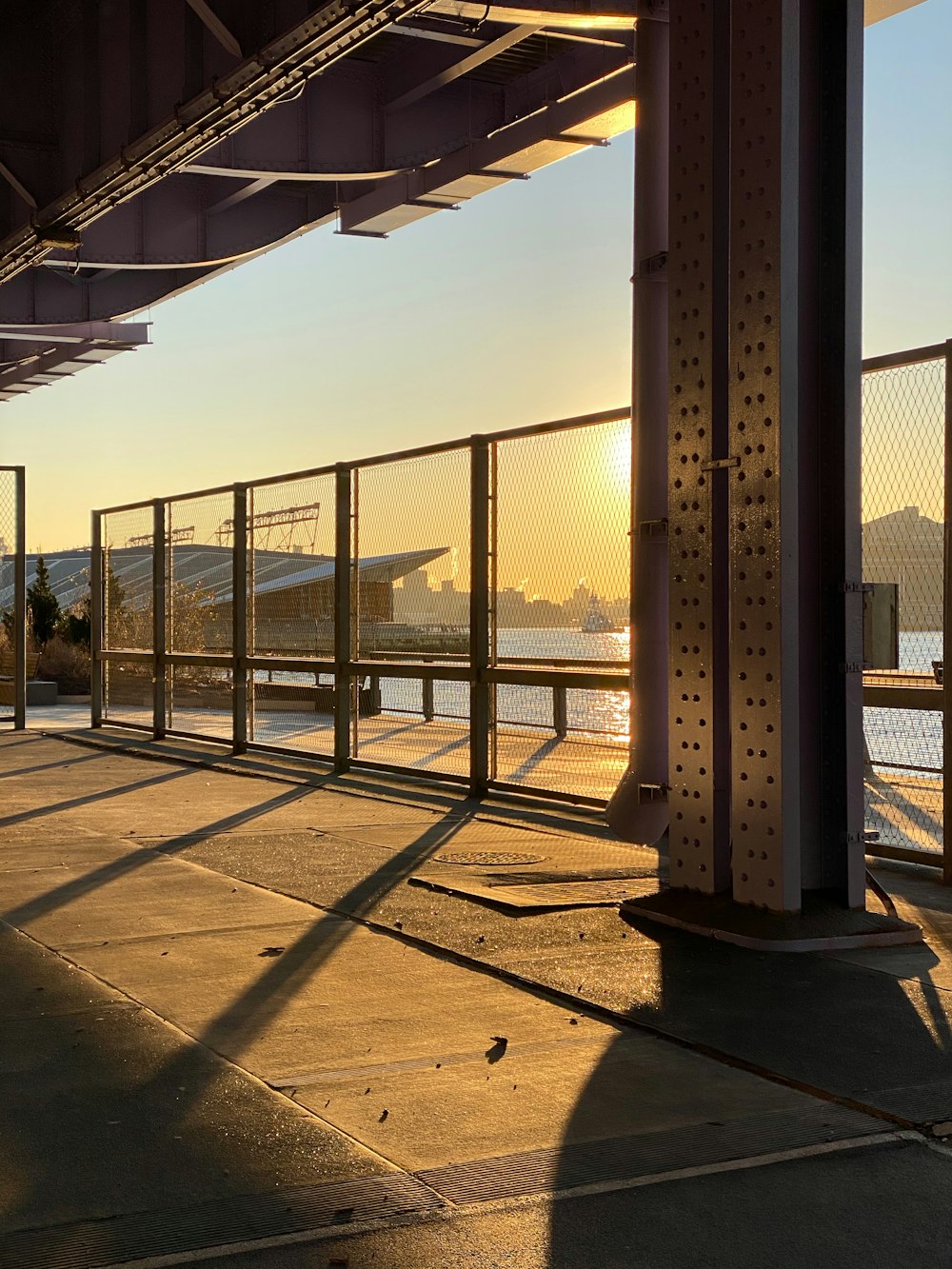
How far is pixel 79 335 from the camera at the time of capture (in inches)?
906

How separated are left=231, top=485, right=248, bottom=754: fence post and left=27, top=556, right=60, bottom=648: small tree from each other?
19.6m

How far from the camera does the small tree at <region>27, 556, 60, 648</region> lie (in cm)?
3591

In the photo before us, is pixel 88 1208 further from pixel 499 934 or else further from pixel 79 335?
pixel 79 335

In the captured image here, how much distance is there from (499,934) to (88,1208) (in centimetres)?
348

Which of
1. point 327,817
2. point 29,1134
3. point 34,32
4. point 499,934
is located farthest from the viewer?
point 34,32

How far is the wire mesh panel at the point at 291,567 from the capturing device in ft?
51.0

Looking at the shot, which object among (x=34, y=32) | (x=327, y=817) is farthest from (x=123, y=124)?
(x=327, y=817)

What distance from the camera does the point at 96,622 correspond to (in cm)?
2227

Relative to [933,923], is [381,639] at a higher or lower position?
higher

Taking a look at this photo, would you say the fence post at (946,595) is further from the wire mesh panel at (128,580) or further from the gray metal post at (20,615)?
the gray metal post at (20,615)

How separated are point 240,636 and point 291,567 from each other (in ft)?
4.36

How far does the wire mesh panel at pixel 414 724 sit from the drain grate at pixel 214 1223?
9.36m

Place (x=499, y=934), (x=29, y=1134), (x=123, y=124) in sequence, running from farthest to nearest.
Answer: (x=123, y=124) < (x=499, y=934) < (x=29, y=1134)

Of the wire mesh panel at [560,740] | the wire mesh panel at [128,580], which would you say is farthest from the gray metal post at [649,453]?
the wire mesh panel at [128,580]
